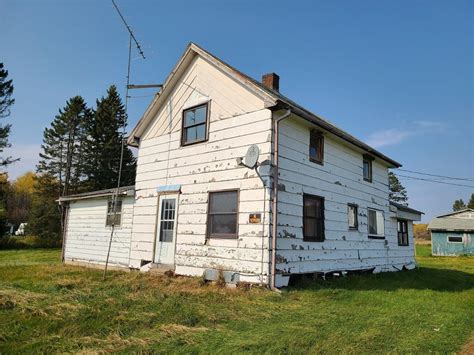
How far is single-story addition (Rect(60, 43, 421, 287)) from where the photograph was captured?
31.4 ft

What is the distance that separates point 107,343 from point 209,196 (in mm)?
6290

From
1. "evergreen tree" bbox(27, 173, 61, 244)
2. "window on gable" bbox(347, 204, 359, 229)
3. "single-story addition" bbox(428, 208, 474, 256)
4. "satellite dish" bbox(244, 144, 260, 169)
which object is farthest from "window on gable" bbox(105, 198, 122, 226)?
"single-story addition" bbox(428, 208, 474, 256)

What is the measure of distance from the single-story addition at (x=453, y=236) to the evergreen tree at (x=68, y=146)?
1638 inches

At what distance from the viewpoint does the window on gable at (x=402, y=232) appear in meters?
17.8

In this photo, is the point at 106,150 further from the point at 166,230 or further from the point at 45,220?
the point at 166,230

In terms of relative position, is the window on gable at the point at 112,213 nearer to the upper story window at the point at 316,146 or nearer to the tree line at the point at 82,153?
the upper story window at the point at 316,146

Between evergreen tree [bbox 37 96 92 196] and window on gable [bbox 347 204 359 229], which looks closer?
window on gable [bbox 347 204 359 229]

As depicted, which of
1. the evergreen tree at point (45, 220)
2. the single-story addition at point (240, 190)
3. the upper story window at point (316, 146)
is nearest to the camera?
the single-story addition at point (240, 190)

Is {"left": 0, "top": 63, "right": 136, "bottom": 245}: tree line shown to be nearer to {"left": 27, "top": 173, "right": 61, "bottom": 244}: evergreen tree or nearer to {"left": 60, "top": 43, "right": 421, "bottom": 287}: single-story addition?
{"left": 27, "top": 173, "right": 61, "bottom": 244}: evergreen tree

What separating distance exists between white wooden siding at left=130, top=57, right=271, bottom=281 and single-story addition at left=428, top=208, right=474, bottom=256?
36.5 m

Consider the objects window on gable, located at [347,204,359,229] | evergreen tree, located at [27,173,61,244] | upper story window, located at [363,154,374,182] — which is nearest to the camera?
window on gable, located at [347,204,359,229]

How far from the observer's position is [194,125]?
39.7 ft

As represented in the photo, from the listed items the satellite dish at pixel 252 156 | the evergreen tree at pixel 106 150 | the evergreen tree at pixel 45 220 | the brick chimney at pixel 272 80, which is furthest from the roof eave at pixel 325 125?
the evergreen tree at pixel 45 220

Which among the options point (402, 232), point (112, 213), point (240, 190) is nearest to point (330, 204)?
point (240, 190)
